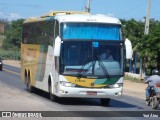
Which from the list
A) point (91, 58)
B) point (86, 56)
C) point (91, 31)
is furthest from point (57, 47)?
point (91, 31)

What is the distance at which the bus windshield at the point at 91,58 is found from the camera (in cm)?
1973

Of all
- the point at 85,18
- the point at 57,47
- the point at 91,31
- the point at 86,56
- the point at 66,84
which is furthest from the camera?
the point at 85,18

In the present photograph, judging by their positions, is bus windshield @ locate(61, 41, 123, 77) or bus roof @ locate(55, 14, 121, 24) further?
bus roof @ locate(55, 14, 121, 24)

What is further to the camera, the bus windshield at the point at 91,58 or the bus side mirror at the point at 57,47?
the bus windshield at the point at 91,58

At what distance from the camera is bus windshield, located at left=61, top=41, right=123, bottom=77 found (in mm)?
19734

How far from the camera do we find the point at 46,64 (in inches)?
878

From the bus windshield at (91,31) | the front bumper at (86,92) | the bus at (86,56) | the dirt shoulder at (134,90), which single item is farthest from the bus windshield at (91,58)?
the dirt shoulder at (134,90)

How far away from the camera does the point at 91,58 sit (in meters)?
19.9

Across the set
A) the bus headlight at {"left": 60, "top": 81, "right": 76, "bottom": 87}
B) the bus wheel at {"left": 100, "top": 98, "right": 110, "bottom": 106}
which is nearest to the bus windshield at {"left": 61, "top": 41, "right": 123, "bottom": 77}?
the bus headlight at {"left": 60, "top": 81, "right": 76, "bottom": 87}

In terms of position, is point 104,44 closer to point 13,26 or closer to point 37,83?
point 37,83

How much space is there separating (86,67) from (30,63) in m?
6.54

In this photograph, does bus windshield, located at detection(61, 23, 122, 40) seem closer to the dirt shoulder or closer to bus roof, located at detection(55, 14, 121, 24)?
bus roof, located at detection(55, 14, 121, 24)

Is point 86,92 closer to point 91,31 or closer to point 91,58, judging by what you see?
point 91,58

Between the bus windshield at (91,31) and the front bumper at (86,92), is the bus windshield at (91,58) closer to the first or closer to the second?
the bus windshield at (91,31)
